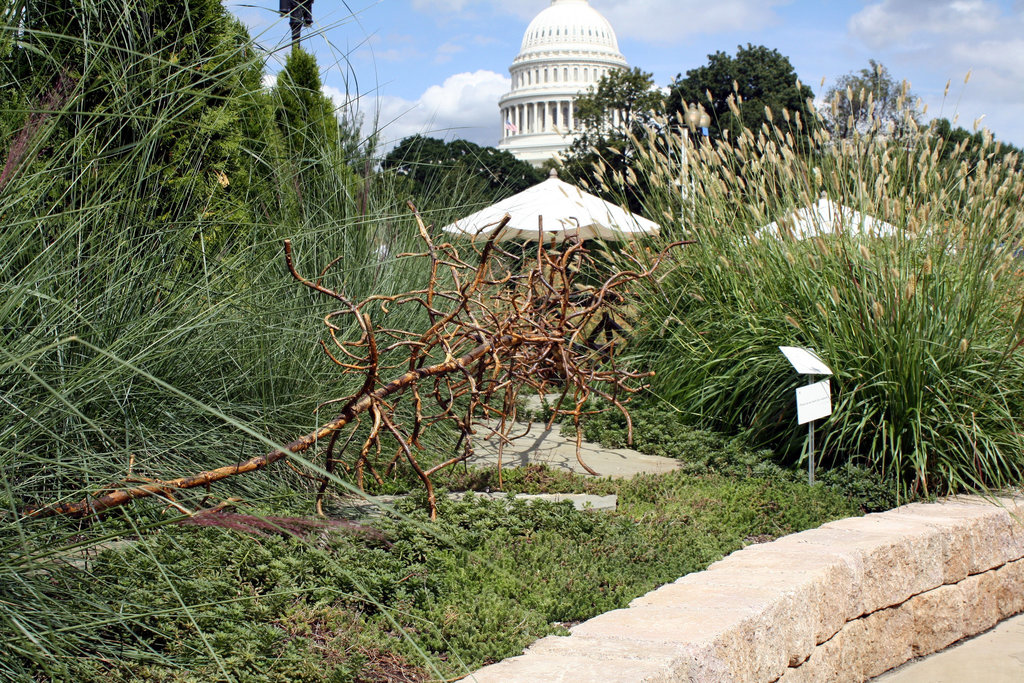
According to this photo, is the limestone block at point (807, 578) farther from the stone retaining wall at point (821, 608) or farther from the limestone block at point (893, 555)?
the limestone block at point (893, 555)

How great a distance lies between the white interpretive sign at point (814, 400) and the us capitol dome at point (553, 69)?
7797cm

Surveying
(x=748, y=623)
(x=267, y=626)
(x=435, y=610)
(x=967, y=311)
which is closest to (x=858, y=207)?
(x=967, y=311)

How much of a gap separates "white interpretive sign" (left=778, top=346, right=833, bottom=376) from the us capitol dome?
7780cm

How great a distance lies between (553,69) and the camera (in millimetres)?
86312

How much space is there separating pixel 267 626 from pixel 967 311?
431 cm

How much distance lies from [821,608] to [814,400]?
5.49ft

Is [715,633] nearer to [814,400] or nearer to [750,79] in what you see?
[814,400]

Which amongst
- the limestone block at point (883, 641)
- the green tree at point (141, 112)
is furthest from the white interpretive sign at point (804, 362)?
the green tree at point (141, 112)

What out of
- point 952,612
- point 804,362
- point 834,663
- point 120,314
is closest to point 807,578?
point 834,663

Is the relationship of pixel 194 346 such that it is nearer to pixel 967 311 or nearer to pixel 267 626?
pixel 267 626

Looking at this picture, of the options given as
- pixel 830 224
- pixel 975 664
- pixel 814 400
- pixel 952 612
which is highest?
pixel 830 224

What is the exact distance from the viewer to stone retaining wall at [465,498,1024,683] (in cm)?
269

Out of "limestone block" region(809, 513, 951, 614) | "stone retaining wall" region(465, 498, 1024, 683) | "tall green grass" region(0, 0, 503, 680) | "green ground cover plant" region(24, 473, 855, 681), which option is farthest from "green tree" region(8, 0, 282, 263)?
"limestone block" region(809, 513, 951, 614)

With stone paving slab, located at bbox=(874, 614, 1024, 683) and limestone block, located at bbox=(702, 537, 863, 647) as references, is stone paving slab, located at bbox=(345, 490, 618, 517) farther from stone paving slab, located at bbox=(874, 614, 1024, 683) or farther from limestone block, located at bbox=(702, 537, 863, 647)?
stone paving slab, located at bbox=(874, 614, 1024, 683)
